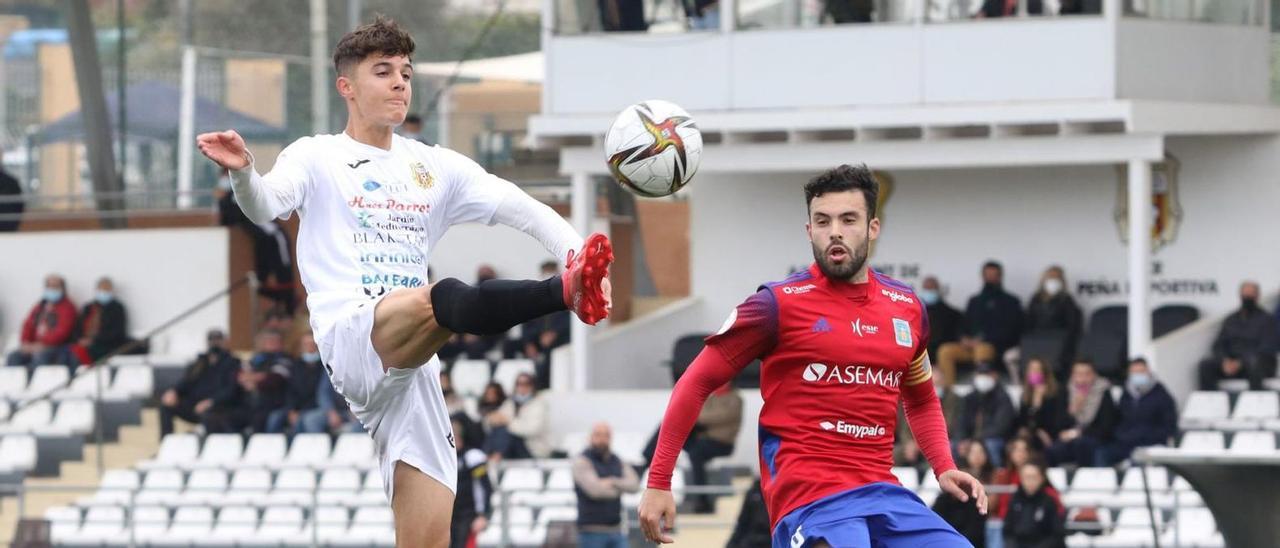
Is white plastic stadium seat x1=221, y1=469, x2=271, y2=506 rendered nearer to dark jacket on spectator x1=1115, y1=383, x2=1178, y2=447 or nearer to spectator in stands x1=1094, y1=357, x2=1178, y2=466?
spectator in stands x1=1094, y1=357, x2=1178, y2=466

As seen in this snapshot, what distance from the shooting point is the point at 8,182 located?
26578 millimetres

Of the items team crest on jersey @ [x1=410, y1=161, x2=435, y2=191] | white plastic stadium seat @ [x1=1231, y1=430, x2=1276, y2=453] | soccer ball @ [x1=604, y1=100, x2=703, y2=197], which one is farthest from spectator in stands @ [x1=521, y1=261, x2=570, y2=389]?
team crest on jersey @ [x1=410, y1=161, x2=435, y2=191]

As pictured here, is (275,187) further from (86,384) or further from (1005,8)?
(86,384)

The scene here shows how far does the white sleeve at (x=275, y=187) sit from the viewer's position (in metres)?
6.84

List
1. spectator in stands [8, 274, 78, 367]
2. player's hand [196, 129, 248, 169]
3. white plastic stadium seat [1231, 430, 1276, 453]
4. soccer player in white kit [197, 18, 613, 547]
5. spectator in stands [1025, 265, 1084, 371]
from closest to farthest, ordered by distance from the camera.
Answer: player's hand [196, 129, 248, 169] → soccer player in white kit [197, 18, 613, 547] → white plastic stadium seat [1231, 430, 1276, 453] → spectator in stands [1025, 265, 1084, 371] → spectator in stands [8, 274, 78, 367]

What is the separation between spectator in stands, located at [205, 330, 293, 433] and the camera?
67.6 feet

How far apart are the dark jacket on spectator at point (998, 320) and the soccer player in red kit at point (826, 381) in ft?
42.8

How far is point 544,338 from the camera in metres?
21.2

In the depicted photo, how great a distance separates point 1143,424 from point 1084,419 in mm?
477

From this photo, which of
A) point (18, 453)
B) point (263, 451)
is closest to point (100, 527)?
point (263, 451)

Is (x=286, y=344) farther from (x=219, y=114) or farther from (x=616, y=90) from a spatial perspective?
(x=219, y=114)

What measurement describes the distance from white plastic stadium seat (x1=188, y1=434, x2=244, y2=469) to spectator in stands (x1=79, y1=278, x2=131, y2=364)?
3.85m

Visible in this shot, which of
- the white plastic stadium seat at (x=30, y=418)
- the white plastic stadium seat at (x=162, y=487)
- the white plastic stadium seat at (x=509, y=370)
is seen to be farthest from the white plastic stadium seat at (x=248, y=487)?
the white plastic stadium seat at (x=30, y=418)

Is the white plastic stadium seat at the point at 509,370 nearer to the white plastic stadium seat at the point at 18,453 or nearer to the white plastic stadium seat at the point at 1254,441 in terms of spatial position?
the white plastic stadium seat at the point at 18,453
